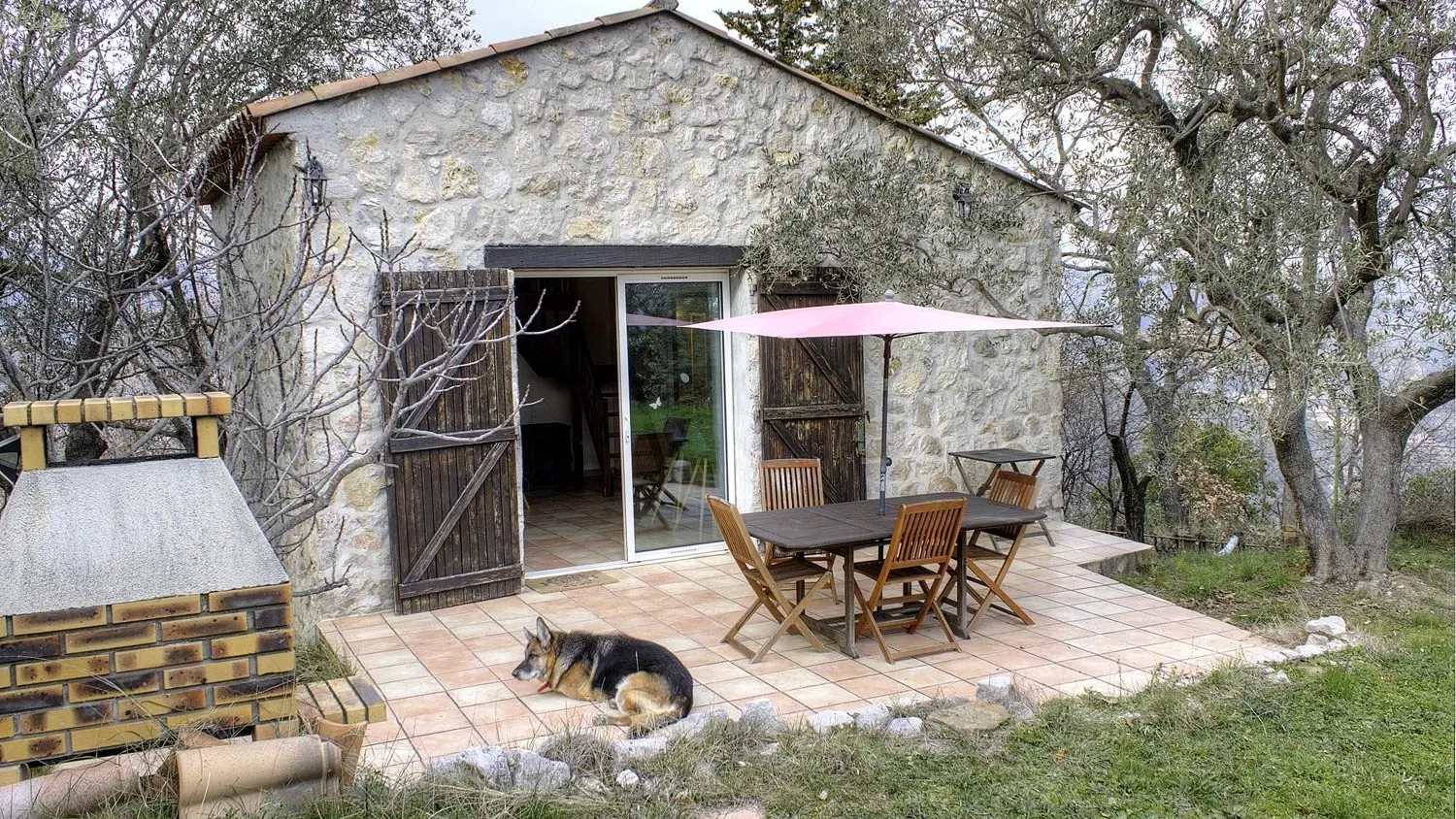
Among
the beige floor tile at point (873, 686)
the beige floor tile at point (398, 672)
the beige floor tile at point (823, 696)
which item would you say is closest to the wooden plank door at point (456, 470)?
the beige floor tile at point (398, 672)

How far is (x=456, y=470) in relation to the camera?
21.3 feet

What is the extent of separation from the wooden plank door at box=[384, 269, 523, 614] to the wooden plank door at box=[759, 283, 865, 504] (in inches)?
77.1

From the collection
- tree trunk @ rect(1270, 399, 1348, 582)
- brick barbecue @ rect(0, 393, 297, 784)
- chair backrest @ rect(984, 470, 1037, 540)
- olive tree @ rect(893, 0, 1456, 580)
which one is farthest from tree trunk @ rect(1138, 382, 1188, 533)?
brick barbecue @ rect(0, 393, 297, 784)

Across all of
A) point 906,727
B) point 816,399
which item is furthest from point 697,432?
point 906,727

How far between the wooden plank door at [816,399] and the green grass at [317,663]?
3.52 m

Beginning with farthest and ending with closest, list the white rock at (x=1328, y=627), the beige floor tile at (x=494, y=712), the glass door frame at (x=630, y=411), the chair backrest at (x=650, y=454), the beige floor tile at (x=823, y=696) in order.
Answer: the chair backrest at (x=650, y=454) < the glass door frame at (x=630, y=411) < the white rock at (x=1328, y=627) < the beige floor tile at (x=823, y=696) < the beige floor tile at (x=494, y=712)

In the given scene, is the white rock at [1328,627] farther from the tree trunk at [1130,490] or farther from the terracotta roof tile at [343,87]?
the terracotta roof tile at [343,87]

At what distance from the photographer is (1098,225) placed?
23.4ft

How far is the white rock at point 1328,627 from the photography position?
18.9 ft

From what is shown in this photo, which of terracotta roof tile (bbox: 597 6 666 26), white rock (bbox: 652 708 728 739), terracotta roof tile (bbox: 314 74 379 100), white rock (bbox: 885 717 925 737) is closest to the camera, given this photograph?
white rock (bbox: 652 708 728 739)

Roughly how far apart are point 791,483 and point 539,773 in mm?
3366

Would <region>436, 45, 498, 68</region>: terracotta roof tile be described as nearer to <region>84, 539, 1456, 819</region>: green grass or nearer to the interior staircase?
the interior staircase

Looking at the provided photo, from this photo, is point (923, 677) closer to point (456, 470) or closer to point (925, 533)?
point (925, 533)

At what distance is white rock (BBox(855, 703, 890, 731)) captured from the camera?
4.40m
